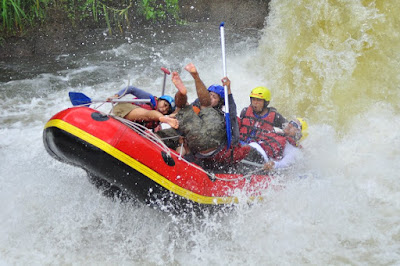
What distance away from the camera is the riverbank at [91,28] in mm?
7648

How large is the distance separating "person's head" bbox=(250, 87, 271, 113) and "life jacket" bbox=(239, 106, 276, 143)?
0.08 metres

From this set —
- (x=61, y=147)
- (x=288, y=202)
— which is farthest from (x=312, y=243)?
(x=61, y=147)

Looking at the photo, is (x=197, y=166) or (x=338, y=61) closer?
(x=197, y=166)

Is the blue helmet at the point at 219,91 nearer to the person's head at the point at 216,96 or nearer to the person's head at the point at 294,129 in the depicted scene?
the person's head at the point at 216,96

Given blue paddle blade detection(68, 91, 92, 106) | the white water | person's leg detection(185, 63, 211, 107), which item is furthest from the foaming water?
blue paddle blade detection(68, 91, 92, 106)

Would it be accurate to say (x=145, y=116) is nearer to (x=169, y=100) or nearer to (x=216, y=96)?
(x=169, y=100)

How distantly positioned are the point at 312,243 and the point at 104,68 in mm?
5376

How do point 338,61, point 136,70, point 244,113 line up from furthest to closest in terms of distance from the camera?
point 136,70, point 338,61, point 244,113

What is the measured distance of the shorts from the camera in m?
3.52

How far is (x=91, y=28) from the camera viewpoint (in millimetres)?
8250

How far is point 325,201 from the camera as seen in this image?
397 cm

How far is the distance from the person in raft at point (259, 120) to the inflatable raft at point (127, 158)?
0.93 metres

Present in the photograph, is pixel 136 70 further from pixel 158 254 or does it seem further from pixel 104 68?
pixel 158 254

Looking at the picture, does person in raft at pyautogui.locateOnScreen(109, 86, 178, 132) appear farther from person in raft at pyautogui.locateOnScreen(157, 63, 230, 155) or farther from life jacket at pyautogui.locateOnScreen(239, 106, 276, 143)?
life jacket at pyautogui.locateOnScreen(239, 106, 276, 143)
